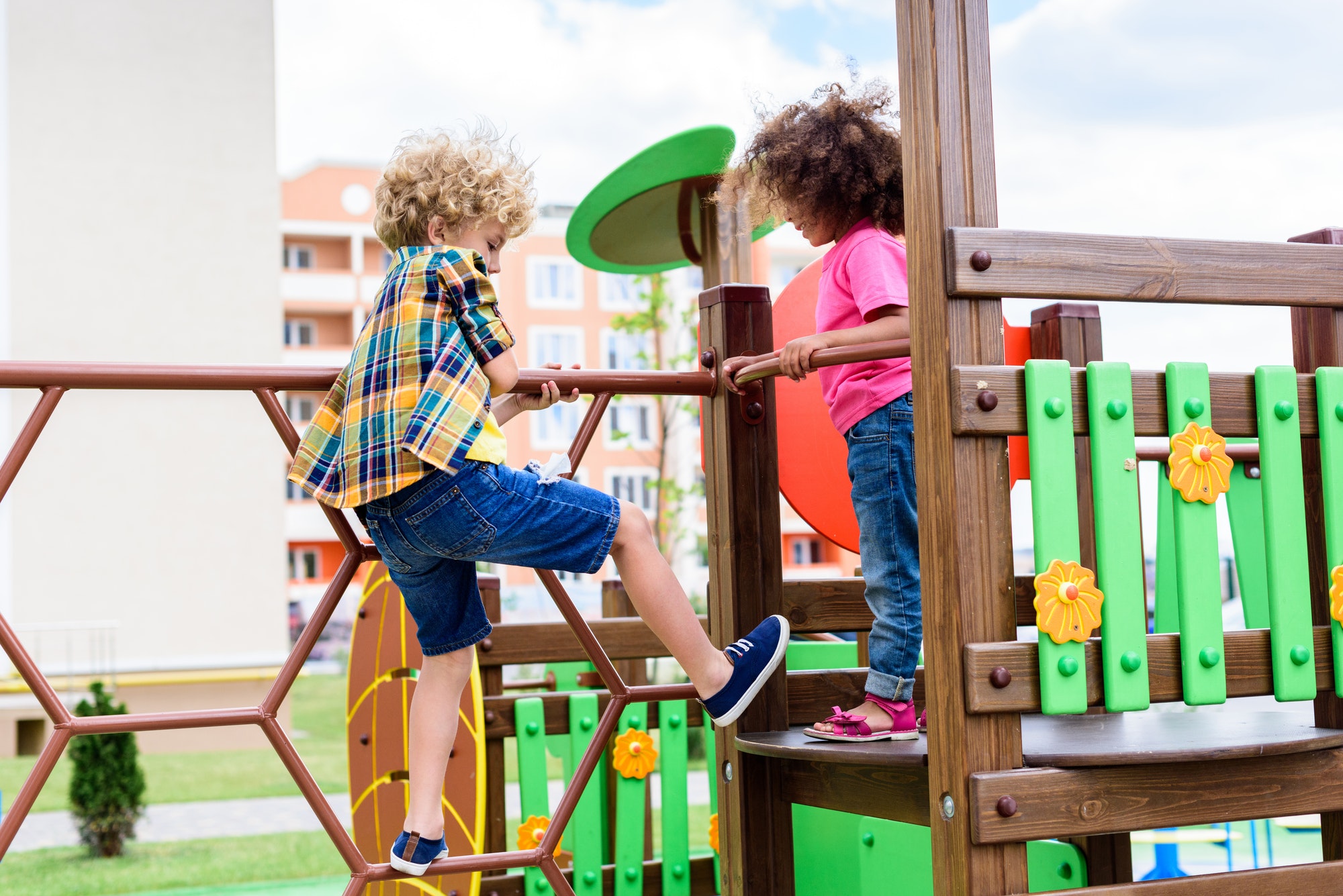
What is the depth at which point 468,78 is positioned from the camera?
24.1 metres

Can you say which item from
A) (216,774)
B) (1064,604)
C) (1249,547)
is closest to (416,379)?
(1064,604)

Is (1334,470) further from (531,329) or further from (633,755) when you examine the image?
(531,329)

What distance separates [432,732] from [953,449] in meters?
0.96

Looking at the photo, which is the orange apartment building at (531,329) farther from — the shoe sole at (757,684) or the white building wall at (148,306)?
the shoe sole at (757,684)

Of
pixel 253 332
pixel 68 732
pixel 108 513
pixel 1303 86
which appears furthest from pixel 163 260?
pixel 68 732

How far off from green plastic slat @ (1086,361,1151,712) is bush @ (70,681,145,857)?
7016 millimetres

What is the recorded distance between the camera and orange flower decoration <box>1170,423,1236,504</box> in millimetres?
1643

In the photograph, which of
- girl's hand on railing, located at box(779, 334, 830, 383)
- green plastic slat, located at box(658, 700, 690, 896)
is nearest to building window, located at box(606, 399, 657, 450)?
green plastic slat, located at box(658, 700, 690, 896)

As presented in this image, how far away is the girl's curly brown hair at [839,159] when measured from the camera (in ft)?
7.04

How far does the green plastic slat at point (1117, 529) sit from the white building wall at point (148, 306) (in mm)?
12709

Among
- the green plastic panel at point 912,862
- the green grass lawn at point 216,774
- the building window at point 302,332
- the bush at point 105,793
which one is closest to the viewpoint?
the green plastic panel at point 912,862

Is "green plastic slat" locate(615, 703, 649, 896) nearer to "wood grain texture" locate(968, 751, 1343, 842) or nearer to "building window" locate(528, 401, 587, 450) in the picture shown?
"wood grain texture" locate(968, 751, 1343, 842)

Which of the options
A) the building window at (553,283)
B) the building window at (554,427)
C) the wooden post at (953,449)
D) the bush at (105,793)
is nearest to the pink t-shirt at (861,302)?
the wooden post at (953,449)

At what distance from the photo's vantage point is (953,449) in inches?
61.7
